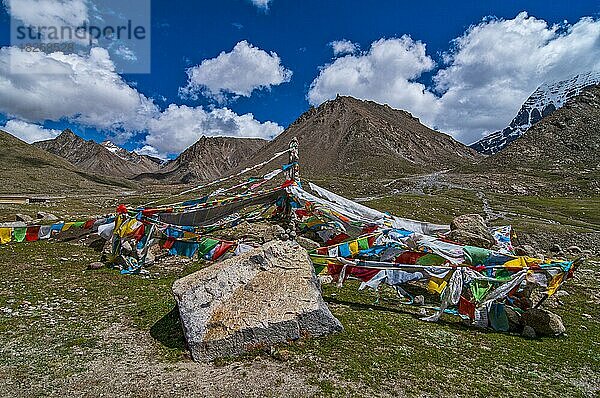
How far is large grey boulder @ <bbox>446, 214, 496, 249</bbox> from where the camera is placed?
1538cm

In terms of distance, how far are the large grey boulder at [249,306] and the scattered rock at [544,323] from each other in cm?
505

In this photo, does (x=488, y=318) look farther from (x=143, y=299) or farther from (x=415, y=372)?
(x=143, y=299)

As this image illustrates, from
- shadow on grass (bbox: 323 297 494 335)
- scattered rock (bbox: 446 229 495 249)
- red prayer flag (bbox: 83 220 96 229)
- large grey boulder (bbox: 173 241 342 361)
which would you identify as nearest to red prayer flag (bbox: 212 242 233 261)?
shadow on grass (bbox: 323 297 494 335)

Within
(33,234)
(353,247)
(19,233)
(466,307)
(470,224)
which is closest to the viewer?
(466,307)

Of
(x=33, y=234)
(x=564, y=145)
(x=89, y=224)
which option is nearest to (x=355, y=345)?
(x=89, y=224)

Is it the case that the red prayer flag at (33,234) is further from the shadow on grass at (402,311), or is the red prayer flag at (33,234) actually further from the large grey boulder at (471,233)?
the large grey boulder at (471,233)

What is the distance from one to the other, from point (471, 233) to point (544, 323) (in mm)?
7261

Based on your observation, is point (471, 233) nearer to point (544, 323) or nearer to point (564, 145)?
point (544, 323)

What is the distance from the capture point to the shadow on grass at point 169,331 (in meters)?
7.56

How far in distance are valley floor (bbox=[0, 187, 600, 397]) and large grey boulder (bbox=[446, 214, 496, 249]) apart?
418 centimetres

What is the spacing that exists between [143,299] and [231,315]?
13.3 ft

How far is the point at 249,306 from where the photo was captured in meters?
7.66

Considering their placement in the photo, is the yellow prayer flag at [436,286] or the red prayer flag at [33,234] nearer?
the yellow prayer flag at [436,286]

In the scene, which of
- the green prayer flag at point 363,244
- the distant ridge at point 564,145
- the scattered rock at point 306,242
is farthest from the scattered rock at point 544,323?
the distant ridge at point 564,145
